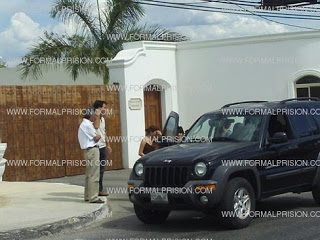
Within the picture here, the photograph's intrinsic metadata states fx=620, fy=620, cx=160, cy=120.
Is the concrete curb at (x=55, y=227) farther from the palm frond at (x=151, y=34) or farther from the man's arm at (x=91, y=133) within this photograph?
the palm frond at (x=151, y=34)

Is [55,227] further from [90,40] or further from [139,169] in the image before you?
[90,40]

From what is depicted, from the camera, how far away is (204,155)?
9.15 m

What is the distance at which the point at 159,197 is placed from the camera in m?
9.18

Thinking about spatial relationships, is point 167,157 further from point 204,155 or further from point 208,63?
point 208,63

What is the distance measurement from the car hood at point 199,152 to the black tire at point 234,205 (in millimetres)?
430

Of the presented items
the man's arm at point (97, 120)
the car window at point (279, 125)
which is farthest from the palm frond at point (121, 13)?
the car window at point (279, 125)

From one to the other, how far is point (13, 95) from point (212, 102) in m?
7.00

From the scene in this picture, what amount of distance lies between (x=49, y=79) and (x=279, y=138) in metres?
23.4

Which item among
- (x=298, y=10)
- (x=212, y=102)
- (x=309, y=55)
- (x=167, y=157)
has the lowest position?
(x=167, y=157)

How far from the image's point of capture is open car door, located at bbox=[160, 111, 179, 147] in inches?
436

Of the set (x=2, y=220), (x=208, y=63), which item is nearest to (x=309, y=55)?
(x=208, y=63)

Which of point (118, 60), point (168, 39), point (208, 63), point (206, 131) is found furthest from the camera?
point (168, 39)

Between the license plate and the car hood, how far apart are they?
49 centimetres

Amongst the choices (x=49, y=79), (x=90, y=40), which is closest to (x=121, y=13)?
(x=90, y=40)
